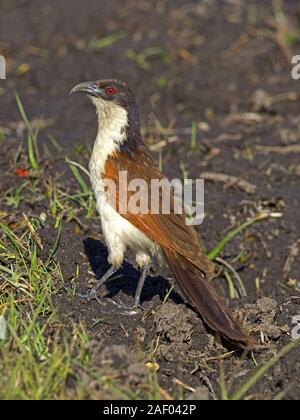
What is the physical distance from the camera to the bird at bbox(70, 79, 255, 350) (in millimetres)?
4855

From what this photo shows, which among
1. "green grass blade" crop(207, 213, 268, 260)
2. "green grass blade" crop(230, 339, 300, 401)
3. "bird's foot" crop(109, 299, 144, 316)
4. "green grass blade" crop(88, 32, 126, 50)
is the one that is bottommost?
"green grass blade" crop(230, 339, 300, 401)

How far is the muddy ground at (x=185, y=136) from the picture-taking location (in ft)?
15.7

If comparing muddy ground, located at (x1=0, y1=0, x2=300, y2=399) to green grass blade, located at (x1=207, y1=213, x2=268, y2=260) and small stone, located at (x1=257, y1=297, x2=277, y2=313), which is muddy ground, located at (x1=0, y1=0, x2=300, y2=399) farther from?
green grass blade, located at (x1=207, y1=213, x2=268, y2=260)

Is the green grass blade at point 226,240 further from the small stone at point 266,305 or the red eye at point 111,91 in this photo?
the red eye at point 111,91

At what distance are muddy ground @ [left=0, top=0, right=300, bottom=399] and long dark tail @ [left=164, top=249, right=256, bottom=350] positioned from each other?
0.12 metres

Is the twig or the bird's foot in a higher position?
the twig

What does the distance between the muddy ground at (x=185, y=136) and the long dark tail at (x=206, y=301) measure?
4.8 inches

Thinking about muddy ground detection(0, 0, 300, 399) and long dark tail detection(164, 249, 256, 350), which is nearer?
long dark tail detection(164, 249, 256, 350)

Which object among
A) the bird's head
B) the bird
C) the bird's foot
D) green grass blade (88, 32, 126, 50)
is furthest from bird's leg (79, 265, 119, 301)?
green grass blade (88, 32, 126, 50)

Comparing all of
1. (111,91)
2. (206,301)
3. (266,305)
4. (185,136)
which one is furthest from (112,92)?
(185,136)

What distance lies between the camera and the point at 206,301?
4.84 metres

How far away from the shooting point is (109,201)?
16.6 feet

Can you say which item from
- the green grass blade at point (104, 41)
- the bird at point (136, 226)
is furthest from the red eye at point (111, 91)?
the green grass blade at point (104, 41)

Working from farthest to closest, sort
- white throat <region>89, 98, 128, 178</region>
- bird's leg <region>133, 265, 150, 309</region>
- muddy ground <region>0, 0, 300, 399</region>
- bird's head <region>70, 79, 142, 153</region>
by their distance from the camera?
bird's head <region>70, 79, 142, 153</region> < white throat <region>89, 98, 128, 178</region> < bird's leg <region>133, 265, 150, 309</region> < muddy ground <region>0, 0, 300, 399</region>
